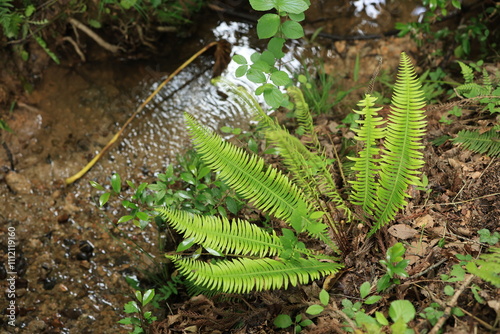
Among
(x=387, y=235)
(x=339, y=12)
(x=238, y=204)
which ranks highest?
(x=339, y=12)

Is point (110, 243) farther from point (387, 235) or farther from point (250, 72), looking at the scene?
point (387, 235)

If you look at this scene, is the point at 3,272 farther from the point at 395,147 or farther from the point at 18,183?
the point at 395,147

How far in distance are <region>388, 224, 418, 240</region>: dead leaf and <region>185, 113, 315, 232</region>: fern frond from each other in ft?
1.27

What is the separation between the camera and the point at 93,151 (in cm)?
280

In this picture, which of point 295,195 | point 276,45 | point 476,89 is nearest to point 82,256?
point 295,195

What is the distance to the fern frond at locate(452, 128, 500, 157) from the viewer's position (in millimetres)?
1782

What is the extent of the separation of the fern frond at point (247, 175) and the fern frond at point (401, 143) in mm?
349

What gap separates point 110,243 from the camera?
2.46 metres

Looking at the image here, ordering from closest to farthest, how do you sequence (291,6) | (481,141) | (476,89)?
(291,6) < (481,141) < (476,89)

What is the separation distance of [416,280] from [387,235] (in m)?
0.26

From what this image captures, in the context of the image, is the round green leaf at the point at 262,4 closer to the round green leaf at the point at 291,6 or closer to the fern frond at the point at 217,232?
the round green leaf at the point at 291,6

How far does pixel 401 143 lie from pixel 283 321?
0.88 m

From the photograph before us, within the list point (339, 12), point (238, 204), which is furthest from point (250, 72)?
point (339, 12)

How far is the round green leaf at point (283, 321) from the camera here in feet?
5.21
